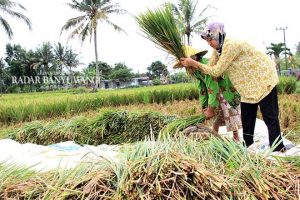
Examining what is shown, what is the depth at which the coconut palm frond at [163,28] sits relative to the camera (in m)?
2.82

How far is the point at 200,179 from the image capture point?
114 cm

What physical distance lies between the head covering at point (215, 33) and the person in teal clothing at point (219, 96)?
13.7 inches

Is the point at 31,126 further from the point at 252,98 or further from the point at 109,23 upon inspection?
the point at 109,23

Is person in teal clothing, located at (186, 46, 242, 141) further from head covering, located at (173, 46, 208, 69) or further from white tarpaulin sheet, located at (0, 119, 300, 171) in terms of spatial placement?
white tarpaulin sheet, located at (0, 119, 300, 171)

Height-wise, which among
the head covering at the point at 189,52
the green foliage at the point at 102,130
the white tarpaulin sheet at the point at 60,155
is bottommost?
the green foliage at the point at 102,130

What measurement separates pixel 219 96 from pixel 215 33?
25.8 inches

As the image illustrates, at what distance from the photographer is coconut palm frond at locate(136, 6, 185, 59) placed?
282 cm

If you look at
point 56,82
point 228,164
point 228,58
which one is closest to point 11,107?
point 228,58

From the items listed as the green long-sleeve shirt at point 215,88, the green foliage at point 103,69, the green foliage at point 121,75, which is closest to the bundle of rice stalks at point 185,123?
the green long-sleeve shirt at point 215,88

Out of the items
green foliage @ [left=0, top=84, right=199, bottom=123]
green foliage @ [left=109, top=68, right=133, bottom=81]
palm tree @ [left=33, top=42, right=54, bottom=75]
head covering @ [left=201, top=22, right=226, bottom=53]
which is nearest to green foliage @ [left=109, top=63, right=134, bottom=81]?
green foliage @ [left=109, top=68, right=133, bottom=81]

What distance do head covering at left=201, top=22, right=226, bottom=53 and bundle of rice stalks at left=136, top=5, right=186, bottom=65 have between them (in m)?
0.26

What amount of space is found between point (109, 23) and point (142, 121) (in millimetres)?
19083

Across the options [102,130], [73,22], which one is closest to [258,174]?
[102,130]

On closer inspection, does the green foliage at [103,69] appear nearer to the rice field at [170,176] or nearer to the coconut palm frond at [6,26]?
the coconut palm frond at [6,26]
